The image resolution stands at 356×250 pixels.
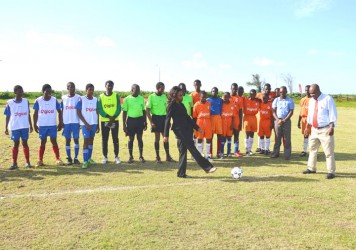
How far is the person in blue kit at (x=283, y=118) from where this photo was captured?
9609mm

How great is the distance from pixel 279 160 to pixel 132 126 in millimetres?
4452

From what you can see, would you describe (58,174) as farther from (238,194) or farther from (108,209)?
(238,194)

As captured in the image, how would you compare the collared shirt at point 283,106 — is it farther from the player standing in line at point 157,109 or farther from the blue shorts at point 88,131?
the blue shorts at point 88,131

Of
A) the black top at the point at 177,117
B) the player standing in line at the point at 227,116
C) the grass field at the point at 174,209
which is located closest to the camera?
the grass field at the point at 174,209

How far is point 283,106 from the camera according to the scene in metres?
9.70

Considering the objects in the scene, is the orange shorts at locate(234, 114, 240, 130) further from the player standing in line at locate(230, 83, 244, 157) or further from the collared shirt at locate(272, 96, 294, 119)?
the collared shirt at locate(272, 96, 294, 119)

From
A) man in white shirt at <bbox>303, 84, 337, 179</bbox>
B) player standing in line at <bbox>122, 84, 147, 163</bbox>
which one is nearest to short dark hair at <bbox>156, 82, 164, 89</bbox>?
player standing in line at <bbox>122, 84, 147, 163</bbox>

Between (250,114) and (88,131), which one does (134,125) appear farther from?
(250,114)

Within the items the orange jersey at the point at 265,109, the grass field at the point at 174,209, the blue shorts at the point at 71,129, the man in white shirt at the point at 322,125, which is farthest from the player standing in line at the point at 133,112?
the man in white shirt at the point at 322,125

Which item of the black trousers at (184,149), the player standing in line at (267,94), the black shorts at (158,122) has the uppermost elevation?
the player standing in line at (267,94)

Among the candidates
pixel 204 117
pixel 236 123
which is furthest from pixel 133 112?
pixel 236 123

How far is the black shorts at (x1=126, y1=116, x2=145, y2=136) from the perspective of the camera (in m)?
8.90

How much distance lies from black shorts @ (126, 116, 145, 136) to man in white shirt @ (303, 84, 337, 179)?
4.43 m

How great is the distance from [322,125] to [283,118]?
2494mm
